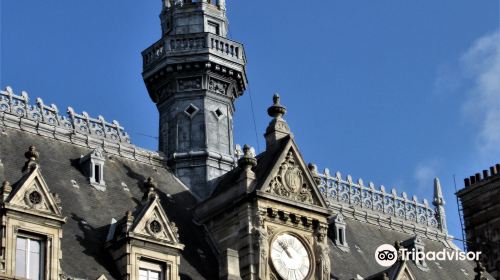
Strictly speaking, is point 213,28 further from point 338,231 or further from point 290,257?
point 290,257

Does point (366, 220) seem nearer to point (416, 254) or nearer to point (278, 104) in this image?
point (416, 254)

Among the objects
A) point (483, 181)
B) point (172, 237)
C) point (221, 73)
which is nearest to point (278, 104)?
point (221, 73)

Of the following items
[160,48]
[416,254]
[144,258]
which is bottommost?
[144,258]

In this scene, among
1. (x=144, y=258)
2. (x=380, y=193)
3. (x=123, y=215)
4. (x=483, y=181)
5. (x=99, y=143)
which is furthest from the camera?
(x=483, y=181)

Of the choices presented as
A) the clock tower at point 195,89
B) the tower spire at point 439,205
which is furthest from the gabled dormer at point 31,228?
the tower spire at point 439,205

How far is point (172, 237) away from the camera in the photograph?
204 ft

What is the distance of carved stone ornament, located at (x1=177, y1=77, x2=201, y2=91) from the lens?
76.1m

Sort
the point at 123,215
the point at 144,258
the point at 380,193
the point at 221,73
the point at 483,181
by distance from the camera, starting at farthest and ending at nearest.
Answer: the point at 483,181 < the point at 380,193 < the point at 221,73 < the point at 123,215 < the point at 144,258

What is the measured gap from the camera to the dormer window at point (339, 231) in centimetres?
7650

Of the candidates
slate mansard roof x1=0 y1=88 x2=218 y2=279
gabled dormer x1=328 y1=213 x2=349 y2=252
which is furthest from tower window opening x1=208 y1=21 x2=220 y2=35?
gabled dormer x1=328 y1=213 x2=349 y2=252

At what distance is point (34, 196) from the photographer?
57.8 metres

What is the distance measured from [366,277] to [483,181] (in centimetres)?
2051

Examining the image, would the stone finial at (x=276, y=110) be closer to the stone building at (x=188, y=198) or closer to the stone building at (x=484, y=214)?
the stone building at (x=188, y=198)

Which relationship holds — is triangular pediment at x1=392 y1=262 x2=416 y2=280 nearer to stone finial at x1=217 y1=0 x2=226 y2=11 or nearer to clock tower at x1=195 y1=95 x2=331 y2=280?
clock tower at x1=195 y1=95 x2=331 y2=280
